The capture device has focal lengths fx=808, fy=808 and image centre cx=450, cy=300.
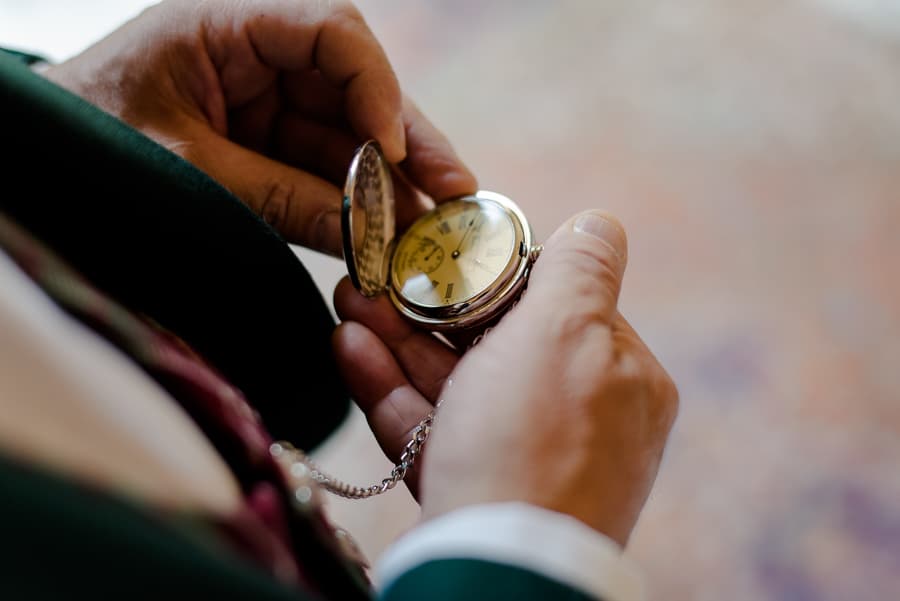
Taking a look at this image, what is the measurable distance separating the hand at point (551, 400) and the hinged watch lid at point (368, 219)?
63 millimetres

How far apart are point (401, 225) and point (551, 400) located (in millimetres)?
430

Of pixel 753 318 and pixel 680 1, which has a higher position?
pixel 680 1

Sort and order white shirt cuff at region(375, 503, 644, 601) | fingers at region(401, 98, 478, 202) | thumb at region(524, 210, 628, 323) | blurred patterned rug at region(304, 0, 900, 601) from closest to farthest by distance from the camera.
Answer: white shirt cuff at region(375, 503, 644, 601) → thumb at region(524, 210, 628, 323) → fingers at region(401, 98, 478, 202) → blurred patterned rug at region(304, 0, 900, 601)

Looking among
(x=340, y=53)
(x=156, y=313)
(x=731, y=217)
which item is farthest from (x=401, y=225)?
(x=731, y=217)

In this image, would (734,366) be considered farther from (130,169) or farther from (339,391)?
(130,169)

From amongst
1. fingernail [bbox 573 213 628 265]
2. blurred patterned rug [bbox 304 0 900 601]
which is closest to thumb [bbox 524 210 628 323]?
fingernail [bbox 573 213 628 265]

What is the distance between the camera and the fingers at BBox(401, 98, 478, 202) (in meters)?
0.97

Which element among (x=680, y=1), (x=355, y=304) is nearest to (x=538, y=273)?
(x=355, y=304)

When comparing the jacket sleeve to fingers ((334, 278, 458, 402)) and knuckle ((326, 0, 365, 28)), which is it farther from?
knuckle ((326, 0, 365, 28))

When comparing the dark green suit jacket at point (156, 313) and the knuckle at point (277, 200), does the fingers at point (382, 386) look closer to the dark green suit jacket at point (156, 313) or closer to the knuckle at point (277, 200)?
the dark green suit jacket at point (156, 313)

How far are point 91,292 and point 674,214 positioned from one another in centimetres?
131

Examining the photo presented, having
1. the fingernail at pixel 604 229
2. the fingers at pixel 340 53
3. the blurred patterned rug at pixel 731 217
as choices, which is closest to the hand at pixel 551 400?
the fingernail at pixel 604 229

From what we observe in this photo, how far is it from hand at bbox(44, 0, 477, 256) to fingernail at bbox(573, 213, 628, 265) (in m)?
0.21

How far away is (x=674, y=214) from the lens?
159cm
